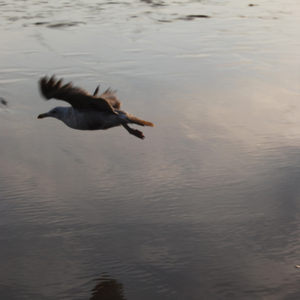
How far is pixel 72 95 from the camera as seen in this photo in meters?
7.14

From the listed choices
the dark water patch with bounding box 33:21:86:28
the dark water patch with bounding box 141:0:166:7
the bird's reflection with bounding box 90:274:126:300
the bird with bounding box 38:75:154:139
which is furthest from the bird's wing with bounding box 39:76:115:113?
the dark water patch with bounding box 141:0:166:7

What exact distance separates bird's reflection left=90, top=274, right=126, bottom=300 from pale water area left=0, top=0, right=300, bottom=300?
12 millimetres

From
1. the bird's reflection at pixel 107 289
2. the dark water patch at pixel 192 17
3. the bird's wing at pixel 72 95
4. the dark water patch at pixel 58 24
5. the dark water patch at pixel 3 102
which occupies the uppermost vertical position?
the bird's wing at pixel 72 95

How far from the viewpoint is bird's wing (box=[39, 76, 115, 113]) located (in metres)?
6.92

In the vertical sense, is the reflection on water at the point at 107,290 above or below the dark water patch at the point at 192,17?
above

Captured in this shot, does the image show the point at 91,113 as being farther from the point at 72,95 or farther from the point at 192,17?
the point at 192,17

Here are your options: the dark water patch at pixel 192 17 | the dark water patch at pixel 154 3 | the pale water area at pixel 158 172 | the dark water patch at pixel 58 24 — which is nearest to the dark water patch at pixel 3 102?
the pale water area at pixel 158 172

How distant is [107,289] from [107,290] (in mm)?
16


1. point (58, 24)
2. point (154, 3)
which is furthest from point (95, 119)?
point (154, 3)

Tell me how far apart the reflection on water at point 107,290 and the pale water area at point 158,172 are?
0.04 feet

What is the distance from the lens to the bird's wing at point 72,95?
Answer: 6918mm

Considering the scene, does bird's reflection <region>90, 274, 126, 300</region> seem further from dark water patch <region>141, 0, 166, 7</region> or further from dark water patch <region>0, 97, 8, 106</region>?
dark water patch <region>141, 0, 166, 7</region>

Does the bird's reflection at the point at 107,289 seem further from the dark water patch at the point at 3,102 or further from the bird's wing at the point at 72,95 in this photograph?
the dark water patch at the point at 3,102

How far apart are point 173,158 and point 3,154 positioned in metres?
1.99
